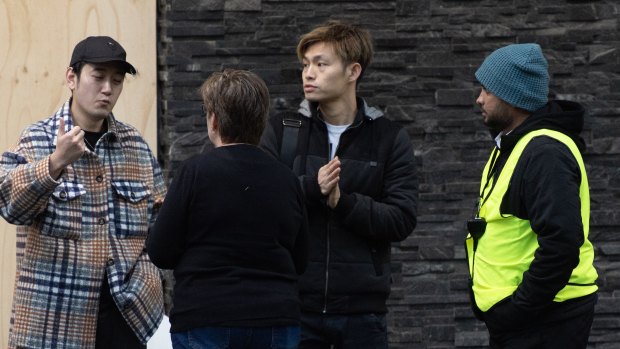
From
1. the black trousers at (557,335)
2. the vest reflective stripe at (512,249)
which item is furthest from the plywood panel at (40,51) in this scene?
the black trousers at (557,335)

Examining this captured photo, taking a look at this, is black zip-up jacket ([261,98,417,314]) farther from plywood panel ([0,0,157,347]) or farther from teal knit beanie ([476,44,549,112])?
plywood panel ([0,0,157,347])

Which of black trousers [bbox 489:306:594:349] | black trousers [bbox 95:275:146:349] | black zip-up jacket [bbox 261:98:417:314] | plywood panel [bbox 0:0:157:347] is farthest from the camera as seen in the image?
plywood panel [bbox 0:0:157:347]

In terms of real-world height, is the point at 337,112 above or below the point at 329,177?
above

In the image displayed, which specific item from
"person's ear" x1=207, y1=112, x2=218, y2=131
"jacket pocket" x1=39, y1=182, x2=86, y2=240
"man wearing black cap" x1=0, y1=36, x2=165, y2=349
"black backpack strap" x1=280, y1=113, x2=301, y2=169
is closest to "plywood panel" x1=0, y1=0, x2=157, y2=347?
"man wearing black cap" x1=0, y1=36, x2=165, y2=349

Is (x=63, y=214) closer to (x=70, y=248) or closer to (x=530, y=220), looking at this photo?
(x=70, y=248)

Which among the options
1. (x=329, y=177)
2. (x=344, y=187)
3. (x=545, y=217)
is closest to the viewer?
(x=545, y=217)

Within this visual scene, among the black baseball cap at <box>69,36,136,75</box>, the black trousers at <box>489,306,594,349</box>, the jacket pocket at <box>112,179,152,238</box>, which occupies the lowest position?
the black trousers at <box>489,306,594,349</box>

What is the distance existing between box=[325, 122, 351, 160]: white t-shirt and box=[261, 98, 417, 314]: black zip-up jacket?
0.03 metres

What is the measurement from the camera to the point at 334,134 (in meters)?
4.80

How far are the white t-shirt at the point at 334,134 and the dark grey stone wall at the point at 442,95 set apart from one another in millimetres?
1430

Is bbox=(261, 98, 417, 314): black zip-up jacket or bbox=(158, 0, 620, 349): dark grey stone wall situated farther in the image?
bbox=(158, 0, 620, 349): dark grey stone wall

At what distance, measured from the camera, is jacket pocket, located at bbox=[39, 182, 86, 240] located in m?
4.35

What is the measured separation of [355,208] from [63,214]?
1085 mm

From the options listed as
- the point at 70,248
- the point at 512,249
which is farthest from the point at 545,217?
the point at 70,248
